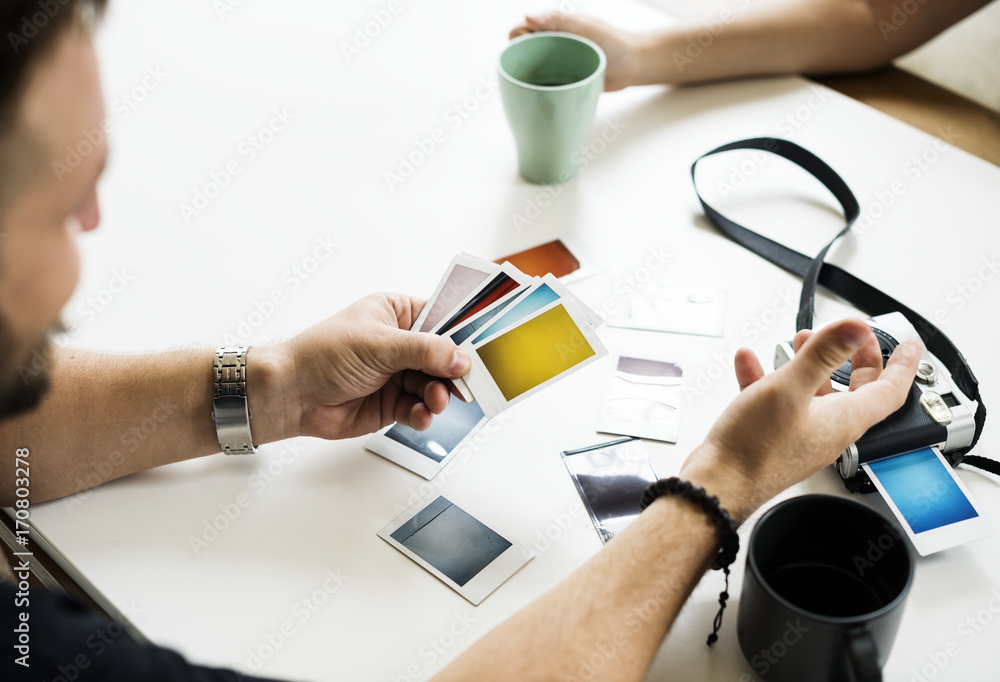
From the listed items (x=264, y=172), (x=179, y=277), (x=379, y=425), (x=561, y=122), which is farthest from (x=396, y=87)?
(x=379, y=425)

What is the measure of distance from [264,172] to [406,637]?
86 cm

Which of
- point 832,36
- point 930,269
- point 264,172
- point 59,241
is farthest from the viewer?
point 832,36

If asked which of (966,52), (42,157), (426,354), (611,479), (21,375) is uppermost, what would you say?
(42,157)

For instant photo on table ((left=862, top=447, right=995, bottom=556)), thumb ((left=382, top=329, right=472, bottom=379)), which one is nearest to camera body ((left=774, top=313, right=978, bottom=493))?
instant photo on table ((left=862, top=447, right=995, bottom=556))

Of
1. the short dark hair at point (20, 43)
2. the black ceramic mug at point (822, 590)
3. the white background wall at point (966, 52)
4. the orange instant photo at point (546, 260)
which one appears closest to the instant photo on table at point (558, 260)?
the orange instant photo at point (546, 260)

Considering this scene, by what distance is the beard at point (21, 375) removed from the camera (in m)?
0.66

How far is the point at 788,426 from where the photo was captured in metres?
0.77

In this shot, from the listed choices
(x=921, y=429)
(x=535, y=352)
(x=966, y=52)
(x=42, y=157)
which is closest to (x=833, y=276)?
(x=921, y=429)

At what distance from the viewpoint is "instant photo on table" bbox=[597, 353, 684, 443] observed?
0.95 metres

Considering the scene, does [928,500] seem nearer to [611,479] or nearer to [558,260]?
[611,479]

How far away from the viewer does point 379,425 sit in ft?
3.22

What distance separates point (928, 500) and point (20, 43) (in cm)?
89

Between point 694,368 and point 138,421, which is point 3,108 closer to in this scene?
point 138,421

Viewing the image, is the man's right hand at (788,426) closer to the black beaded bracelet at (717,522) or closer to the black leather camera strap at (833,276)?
the black beaded bracelet at (717,522)
